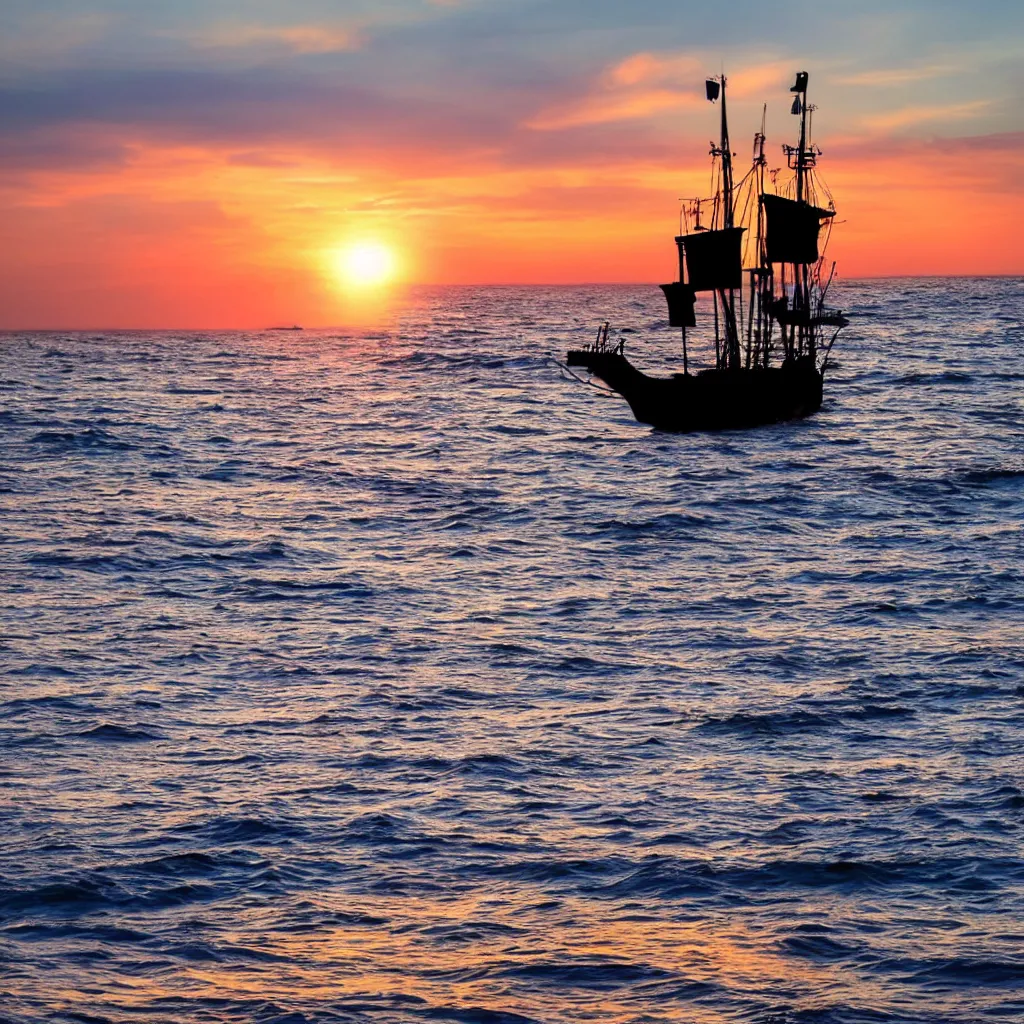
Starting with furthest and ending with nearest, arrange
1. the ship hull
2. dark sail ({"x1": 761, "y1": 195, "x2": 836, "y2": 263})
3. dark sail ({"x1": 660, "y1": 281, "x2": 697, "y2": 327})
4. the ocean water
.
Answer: dark sail ({"x1": 761, "y1": 195, "x2": 836, "y2": 263}) < the ship hull < dark sail ({"x1": 660, "y1": 281, "x2": 697, "y2": 327}) < the ocean water

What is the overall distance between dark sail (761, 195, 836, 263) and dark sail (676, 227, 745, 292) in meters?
6.96

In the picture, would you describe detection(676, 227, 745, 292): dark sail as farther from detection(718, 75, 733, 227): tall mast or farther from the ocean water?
the ocean water

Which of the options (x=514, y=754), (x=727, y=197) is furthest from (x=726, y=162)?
(x=514, y=754)

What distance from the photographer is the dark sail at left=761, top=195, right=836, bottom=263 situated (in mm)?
78938

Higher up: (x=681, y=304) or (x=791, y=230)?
(x=791, y=230)

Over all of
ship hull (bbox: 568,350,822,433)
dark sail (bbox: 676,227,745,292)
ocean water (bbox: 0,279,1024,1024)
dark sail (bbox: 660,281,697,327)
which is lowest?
ocean water (bbox: 0,279,1024,1024)

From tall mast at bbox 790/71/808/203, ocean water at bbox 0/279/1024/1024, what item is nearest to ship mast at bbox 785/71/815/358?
tall mast at bbox 790/71/808/203

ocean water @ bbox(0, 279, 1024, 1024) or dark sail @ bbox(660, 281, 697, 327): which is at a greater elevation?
dark sail @ bbox(660, 281, 697, 327)

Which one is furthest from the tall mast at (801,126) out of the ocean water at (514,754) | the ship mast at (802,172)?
Answer: the ocean water at (514,754)

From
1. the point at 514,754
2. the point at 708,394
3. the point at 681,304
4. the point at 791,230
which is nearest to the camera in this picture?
the point at 514,754

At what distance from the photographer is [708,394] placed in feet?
230

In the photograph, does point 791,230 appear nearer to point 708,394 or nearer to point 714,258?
point 714,258

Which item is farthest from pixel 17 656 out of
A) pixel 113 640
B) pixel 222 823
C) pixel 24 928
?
pixel 24 928

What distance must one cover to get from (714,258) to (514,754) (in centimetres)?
5606
